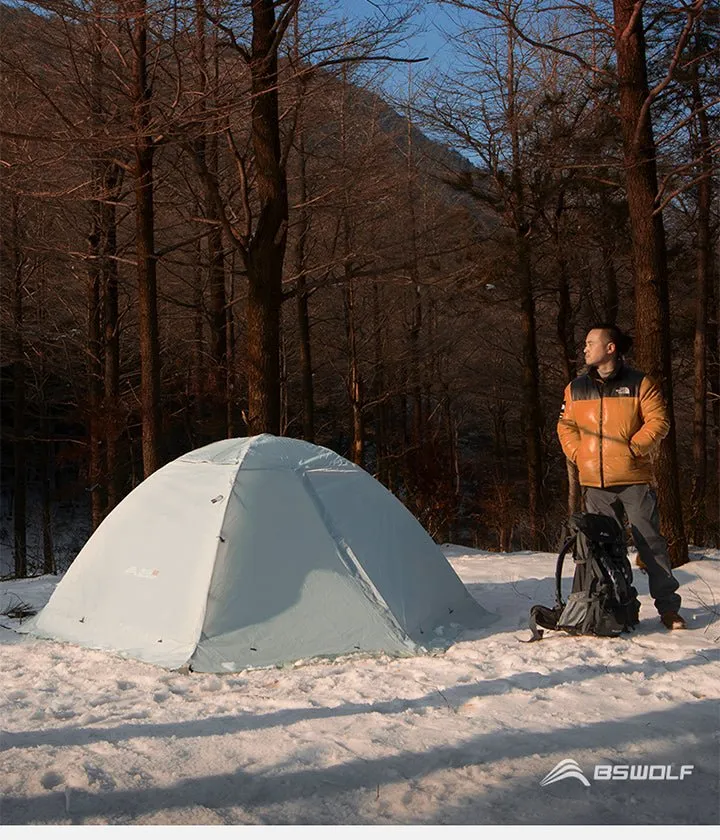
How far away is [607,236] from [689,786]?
601 inches

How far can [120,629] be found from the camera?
17.4 ft

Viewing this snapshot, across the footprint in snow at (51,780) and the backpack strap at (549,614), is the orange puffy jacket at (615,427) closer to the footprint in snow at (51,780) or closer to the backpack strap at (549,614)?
the backpack strap at (549,614)

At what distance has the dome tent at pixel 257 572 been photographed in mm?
5051

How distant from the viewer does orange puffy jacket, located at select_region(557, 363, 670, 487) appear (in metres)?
5.26

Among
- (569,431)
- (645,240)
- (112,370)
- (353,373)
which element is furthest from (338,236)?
(569,431)

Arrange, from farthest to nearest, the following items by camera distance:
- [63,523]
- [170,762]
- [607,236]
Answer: [63,523] → [607,236] → [170,762]

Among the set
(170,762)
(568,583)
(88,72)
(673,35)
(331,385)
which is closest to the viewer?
(170,762)

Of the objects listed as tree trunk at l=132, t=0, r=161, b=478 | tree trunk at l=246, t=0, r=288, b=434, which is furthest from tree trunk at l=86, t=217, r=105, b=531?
tree trunk at l=246, t=0, r=288, b=434

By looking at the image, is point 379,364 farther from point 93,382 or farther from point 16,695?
point 16,695

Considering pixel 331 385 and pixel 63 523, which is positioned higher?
pixel 331 385

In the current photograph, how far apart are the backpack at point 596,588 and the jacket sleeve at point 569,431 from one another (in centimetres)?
52

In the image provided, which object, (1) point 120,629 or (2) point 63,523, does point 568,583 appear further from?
(2) point 63,523

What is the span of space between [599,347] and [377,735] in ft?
9.90

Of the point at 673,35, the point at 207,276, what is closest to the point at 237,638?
the point at 673,35
